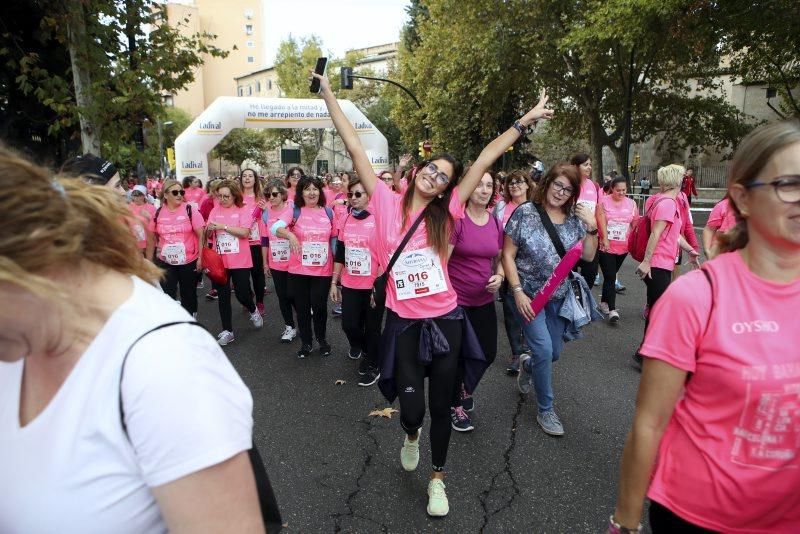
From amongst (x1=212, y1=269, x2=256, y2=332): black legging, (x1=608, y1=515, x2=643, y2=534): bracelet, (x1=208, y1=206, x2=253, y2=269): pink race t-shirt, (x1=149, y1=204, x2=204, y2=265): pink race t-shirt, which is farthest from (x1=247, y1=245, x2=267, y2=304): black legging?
(x1=608, y1=515, x2=643, y2=534): bracelet

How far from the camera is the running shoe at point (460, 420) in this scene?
393 cm

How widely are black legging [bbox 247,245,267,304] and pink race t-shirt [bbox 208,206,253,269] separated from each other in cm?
96

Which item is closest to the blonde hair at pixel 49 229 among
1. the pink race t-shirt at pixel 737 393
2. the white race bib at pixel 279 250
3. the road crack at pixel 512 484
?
the pink race t-shirt at pixel 737 393

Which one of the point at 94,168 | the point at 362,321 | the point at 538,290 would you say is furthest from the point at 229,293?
the point at 538,290

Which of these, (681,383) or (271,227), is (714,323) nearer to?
(681,383)

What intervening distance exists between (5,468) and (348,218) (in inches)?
175

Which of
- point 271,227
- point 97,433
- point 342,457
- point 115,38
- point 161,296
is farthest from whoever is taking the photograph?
point 115,38

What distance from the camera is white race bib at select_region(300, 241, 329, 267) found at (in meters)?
5.53

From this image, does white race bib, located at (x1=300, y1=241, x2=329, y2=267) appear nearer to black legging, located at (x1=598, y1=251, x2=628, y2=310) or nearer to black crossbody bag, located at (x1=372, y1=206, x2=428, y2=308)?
black crossbody bag, located at (x1=372, y1=206, x2=428, y2=308)

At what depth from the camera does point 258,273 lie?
749 cm

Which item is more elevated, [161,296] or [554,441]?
[161,296]

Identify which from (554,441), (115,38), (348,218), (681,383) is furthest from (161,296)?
(115,38)

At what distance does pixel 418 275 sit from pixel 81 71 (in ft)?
21.0

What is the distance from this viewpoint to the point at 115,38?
764 cm
